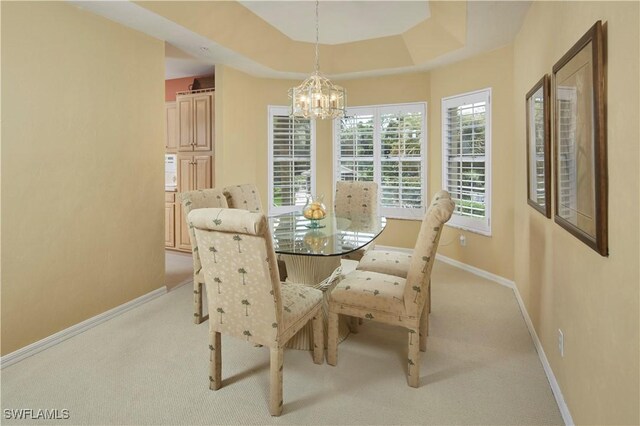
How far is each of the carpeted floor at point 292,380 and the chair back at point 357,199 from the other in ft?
5.28

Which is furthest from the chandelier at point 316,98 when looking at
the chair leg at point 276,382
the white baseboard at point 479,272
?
the white baseboard at point 479,272

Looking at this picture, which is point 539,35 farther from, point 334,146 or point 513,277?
point 334,146

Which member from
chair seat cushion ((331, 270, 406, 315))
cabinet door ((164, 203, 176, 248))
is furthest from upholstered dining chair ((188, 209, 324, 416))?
cabinet door ((164, 203, 176, 248))

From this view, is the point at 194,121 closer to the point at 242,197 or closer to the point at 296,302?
the point at 242,197

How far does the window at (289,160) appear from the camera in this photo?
5273 mm

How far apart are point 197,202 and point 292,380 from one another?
1.61 metres

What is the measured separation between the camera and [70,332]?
279cm

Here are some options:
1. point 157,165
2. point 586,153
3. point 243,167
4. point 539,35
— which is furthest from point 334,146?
point 586,153

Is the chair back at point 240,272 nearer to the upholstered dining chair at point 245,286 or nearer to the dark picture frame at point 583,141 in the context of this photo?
the upholstered dining chair at point 245,286

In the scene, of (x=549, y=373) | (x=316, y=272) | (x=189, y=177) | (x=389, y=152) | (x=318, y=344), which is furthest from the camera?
(x=389, y=152)

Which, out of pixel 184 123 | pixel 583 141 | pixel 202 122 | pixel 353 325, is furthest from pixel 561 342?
pixel 184 123

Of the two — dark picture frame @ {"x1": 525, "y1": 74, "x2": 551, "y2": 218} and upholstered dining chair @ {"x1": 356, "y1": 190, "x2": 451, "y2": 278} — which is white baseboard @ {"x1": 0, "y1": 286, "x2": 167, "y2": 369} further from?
dark picture frame @ {"x1": 525, "y1": 74, "x2": 551, "y2": 218}

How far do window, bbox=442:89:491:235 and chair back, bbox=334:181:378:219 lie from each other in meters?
1.12

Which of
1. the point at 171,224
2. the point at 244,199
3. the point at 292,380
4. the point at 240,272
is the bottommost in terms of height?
the point at 292,380
